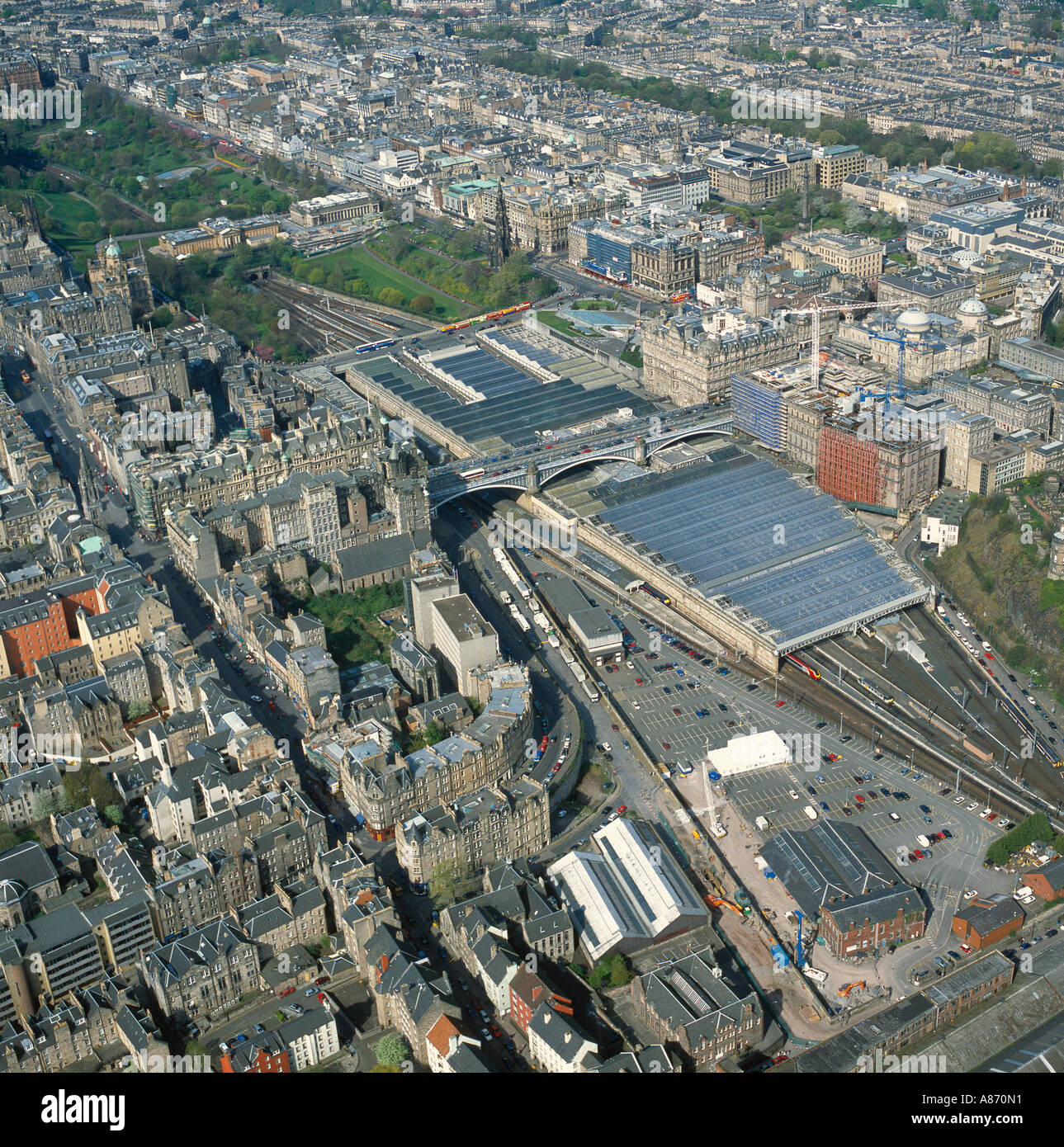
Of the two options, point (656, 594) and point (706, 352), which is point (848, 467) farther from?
point (656, 594)

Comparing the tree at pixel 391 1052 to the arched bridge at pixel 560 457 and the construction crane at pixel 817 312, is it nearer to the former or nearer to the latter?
the arched bridge at pixel 560 457

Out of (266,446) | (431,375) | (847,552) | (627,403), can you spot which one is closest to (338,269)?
(431,375)

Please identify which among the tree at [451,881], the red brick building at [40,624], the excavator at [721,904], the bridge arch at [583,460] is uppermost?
the bridge arch at [583,460]

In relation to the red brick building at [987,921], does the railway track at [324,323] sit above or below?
above

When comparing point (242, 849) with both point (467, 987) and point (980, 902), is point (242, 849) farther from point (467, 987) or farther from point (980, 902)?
point (980, 902)

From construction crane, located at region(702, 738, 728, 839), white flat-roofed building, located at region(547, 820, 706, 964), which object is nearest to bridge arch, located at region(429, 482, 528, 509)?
construction crane, located at region(702, 738, 728, 839)

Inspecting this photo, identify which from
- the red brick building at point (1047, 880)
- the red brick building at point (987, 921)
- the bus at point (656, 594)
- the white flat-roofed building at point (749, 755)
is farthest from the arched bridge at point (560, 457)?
the red brick building at point (987, 921)

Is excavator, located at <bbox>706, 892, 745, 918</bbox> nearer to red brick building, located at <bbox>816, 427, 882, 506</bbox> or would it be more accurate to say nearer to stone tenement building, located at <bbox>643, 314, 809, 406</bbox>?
red brick building, located at <bbox>816, 427, 882, 506</bbox>
